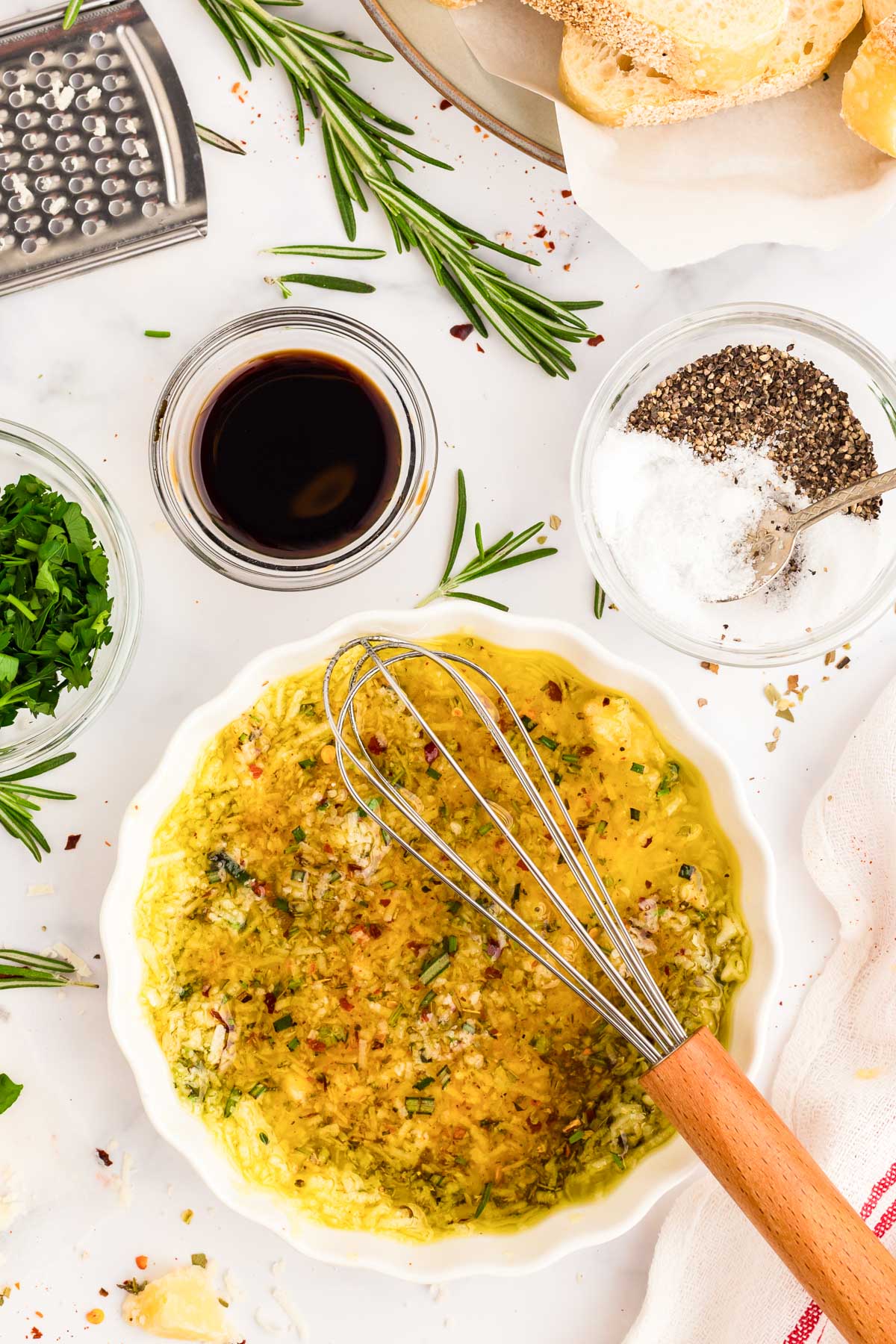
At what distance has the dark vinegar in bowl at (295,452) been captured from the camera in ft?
3.74

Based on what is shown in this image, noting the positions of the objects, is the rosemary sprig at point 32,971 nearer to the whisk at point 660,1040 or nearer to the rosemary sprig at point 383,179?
the whisk at point 660,1040

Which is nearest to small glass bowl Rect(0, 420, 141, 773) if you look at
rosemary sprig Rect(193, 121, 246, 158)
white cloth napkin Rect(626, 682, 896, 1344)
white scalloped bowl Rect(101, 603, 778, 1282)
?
white scalloped bowl Rect(101, 603, 778, 1282)

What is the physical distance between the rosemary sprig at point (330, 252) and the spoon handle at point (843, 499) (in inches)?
20.6

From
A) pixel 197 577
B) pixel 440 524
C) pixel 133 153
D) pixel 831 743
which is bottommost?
pixel 831 743

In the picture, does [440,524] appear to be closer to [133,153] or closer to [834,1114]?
[133,153]

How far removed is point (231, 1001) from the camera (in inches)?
44.8

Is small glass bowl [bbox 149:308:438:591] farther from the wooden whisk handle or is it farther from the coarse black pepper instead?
the wooden whisk handle

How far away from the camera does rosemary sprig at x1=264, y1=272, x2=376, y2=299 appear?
1.14 meters

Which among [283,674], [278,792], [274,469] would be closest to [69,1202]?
[278,792]

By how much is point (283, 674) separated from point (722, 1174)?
2.05ft

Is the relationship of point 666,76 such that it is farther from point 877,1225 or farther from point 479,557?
point 877,1225

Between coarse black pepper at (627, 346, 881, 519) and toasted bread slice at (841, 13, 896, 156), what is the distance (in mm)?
232

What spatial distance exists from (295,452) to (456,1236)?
0.84 meters

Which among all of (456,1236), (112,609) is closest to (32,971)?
(112,609)
